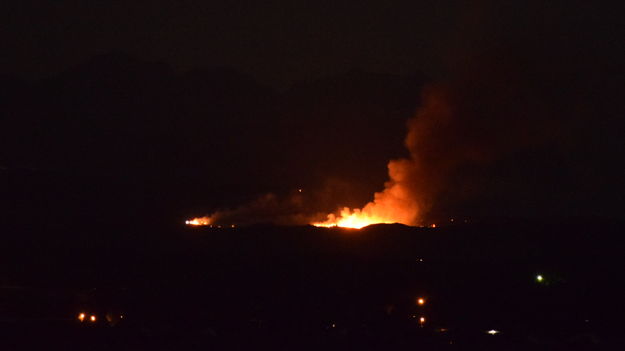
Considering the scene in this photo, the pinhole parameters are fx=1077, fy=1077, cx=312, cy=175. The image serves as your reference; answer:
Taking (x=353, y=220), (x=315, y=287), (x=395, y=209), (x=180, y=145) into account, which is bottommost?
(x=315, y=287)

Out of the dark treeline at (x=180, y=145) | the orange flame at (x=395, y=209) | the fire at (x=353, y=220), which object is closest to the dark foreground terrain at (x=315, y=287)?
the orange flame at (x=395, y=209)

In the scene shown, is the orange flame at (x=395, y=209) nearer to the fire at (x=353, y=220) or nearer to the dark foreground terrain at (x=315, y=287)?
the fire at (x=353, y=220)

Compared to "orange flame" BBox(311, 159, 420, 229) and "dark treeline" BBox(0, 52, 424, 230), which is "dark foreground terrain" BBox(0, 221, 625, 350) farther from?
"dark treeline" BBox(0, 52, 424, 230)

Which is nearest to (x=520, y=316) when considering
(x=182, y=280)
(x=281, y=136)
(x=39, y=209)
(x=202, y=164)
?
(x=182, y=280)

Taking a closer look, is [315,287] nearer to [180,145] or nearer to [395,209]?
[395,209]

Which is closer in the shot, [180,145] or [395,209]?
[395,209]

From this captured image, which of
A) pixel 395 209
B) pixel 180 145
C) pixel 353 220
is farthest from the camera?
pixel 180 145

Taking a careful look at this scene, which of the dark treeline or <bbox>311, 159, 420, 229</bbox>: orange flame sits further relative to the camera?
the dark treeline

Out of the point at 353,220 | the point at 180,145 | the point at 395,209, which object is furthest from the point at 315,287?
the point at 180,145

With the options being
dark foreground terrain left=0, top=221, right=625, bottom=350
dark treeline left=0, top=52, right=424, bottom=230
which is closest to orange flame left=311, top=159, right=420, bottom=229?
dark foreground terrain left=0, top=221, right=625, bottom=350
